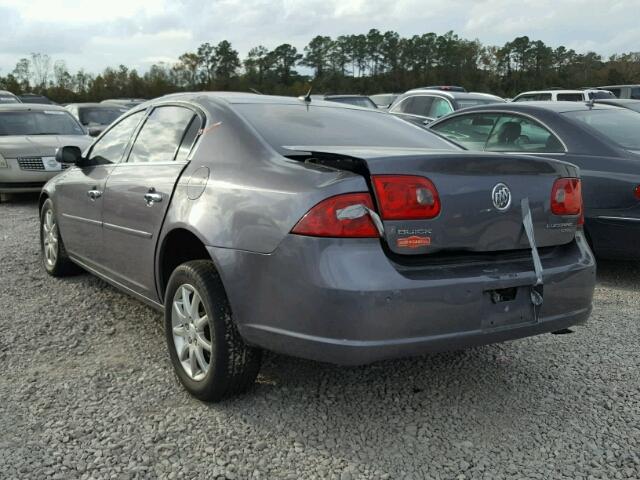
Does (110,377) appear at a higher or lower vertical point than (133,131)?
lower

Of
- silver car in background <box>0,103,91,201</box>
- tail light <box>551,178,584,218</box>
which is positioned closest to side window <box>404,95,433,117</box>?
silver car in background <box>0,103,91,201</box>

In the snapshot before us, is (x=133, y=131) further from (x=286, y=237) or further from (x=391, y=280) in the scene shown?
(x=391, y=280)

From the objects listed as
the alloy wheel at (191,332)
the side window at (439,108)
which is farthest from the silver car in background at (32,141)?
the alloy wheel at (191,332)

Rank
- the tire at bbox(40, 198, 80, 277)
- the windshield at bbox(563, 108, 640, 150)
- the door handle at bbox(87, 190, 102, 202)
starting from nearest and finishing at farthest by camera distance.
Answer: the door handle at bbox(87, 190, 102, 202), the tire at bbox(40, 198, 80, 277), the windshield at bbox(563, 108, 640, 150)

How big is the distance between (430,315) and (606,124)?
13.5ft

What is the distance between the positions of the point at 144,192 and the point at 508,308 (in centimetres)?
206

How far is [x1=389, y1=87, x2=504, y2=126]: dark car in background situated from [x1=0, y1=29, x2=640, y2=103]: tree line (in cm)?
4481

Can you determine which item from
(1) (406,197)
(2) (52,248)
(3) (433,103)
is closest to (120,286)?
(2) (52,248)

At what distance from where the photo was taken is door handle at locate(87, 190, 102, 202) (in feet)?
14.1

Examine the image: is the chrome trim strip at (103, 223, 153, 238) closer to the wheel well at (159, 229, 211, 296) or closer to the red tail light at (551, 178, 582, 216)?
the wheel well at (159, 229, 211, 296)

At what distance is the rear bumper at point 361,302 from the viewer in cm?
258

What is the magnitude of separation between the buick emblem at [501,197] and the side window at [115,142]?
246 centimetres

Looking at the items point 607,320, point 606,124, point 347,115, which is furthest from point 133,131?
point 606,124

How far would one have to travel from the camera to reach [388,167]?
2.72 metres
